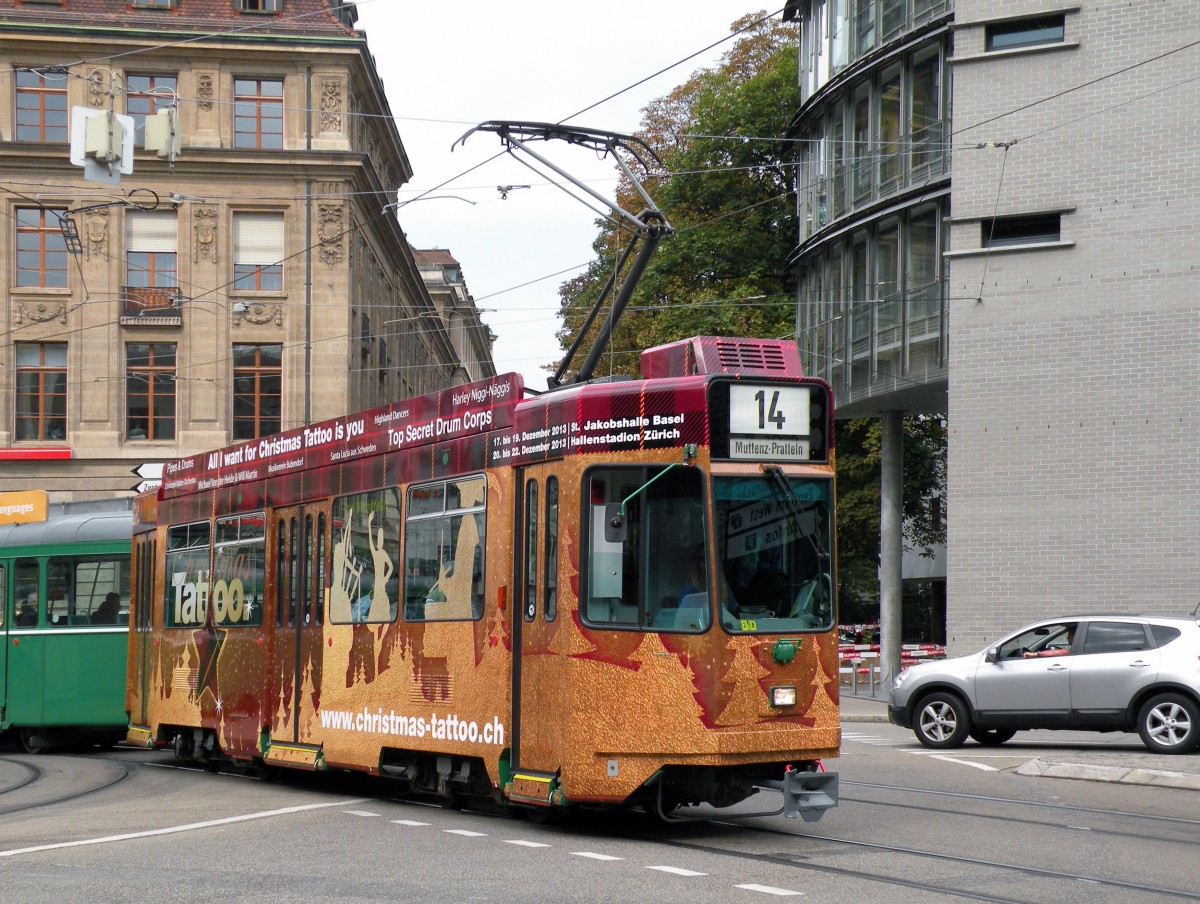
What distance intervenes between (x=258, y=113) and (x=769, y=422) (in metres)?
37.9

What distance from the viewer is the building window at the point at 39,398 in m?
45.6

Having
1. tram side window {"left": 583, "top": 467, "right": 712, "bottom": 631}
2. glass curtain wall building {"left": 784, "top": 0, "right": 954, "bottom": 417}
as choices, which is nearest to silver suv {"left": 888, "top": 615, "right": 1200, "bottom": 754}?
tram side window {"left": 583, "top": 467, "right": 712, "bottom": 631}

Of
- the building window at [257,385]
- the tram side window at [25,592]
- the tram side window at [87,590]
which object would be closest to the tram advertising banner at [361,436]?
the tram side window at [87,590]

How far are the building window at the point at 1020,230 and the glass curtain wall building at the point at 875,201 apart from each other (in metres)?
2.14

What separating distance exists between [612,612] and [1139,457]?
56.6 feet

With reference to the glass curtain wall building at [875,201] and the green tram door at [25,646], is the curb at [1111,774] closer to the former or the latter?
the green tram door at [25,646]

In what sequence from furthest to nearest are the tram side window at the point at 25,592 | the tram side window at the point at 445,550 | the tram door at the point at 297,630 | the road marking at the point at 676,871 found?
1. the tram side window at the point at 25,592
2. the tram door at the point at 297,630
3. the tram side window at the point at 445,550
4. the road marking at the point at 676,871

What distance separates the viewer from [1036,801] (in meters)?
13.5

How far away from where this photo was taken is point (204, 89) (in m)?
45.6

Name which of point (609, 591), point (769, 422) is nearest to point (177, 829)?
point (609, 591)

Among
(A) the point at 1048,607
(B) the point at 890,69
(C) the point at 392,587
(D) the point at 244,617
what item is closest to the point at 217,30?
(B) the point at 890,69

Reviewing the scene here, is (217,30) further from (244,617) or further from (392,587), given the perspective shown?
(392,587)

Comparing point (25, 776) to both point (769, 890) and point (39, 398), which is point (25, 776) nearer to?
point (769, 890)

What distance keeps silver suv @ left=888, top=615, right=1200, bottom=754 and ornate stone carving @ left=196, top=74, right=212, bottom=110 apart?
31878mm
